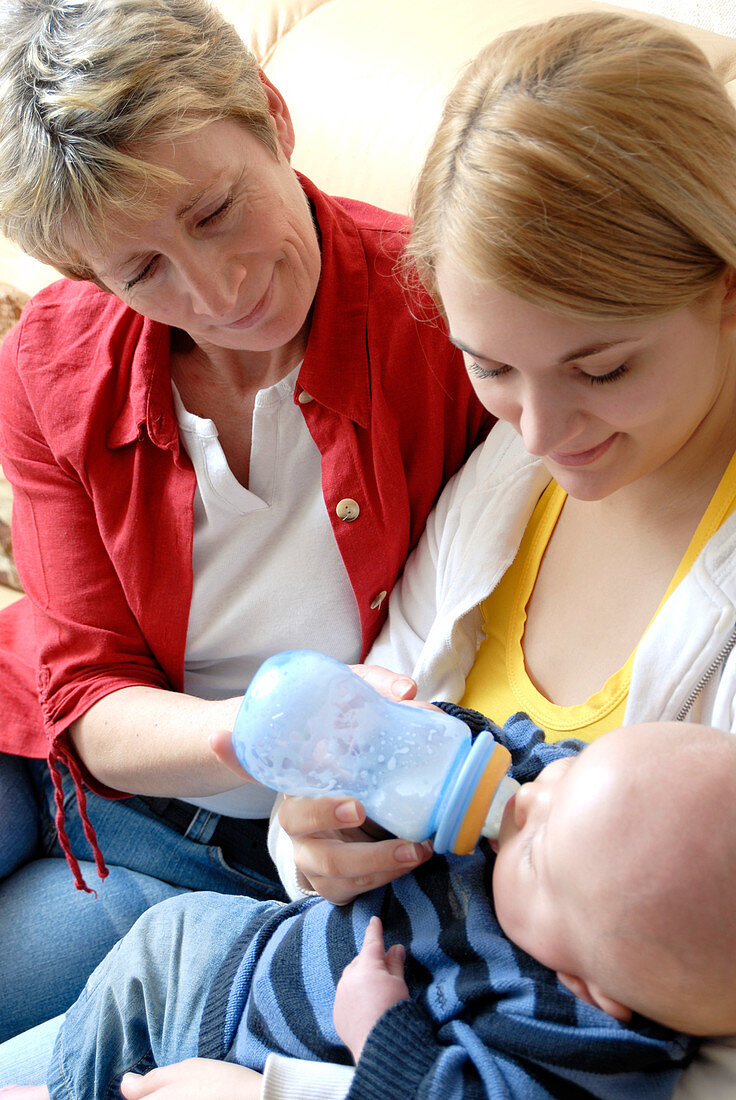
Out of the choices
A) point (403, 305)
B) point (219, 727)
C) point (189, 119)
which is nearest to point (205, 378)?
point (403, 305)

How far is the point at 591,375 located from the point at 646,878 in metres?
0.48

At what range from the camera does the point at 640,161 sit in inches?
34.3

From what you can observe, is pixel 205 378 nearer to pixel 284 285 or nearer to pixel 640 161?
pixel 284 285

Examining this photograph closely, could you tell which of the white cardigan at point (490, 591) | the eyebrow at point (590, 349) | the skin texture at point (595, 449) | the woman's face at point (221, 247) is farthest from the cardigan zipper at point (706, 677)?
the woman's face at point (221, 247)

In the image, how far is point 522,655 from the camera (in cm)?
127

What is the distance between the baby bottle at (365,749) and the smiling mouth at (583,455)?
31 centimetres

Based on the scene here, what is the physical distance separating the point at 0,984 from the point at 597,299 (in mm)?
1413

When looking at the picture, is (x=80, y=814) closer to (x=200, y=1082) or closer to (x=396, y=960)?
(x=200, y=1082)

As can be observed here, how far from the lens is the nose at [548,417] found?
0.97 metres

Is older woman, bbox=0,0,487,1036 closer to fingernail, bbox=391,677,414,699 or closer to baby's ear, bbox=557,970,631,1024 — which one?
fingernail, bbox=391,677,414,699

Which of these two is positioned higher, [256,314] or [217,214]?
[217,214]

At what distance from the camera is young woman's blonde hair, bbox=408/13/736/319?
0.87 metres

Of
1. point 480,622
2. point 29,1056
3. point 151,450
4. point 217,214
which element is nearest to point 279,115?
point 217,214

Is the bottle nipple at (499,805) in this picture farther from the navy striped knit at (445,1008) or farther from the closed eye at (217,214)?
the closed eye at (217,214)
